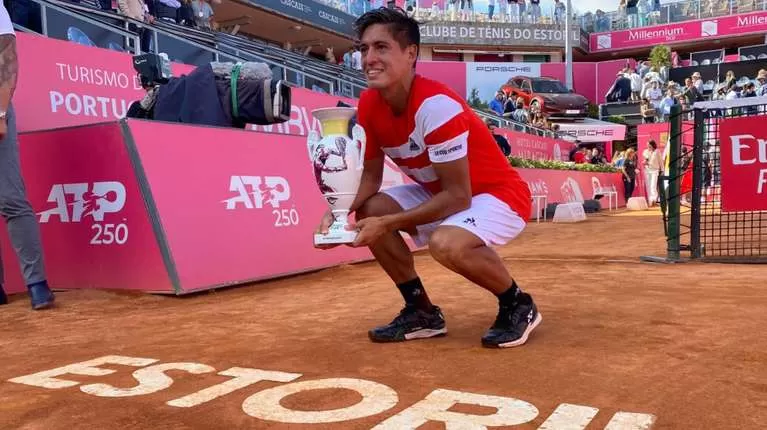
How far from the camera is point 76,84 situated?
577 centimetres

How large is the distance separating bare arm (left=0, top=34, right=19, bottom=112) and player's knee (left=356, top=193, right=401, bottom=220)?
2.13 meters

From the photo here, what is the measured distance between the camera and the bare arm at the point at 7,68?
3.53 m

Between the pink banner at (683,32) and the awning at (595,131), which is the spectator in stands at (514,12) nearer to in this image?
the pink banner at (683,32)

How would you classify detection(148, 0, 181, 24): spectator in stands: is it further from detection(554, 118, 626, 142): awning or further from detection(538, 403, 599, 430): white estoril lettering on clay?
detection(554, 118, 626, 142): awning

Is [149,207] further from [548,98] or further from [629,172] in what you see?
[548,98]

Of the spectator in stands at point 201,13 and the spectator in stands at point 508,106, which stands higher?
the spectator in stands at point 201,13

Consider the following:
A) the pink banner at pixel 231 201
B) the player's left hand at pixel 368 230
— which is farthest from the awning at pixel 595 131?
the player's left hand at pixel 368 230

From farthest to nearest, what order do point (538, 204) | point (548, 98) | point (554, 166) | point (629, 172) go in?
point (548, 98)
point (629, 172)
point (554, 166)
point (538, 204)

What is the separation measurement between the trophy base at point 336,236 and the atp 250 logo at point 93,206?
2.21m

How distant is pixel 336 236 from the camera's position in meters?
2.41

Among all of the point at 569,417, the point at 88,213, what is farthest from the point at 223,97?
the point at 569,417

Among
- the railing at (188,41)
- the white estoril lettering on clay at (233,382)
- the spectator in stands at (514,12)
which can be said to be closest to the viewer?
the white estoril lettering on clay at (233,382)

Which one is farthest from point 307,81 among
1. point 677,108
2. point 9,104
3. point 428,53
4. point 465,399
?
point 428,53

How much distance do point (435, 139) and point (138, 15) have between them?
8091 mm
